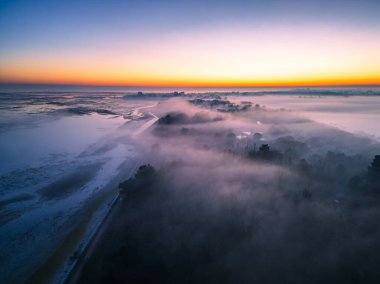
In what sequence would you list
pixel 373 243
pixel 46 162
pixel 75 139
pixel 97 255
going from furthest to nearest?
pixel 75 139, pixel 46 162, pixel 373 243, pixel 97 255

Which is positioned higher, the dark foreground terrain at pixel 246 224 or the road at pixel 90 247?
the road at pixel 90 247

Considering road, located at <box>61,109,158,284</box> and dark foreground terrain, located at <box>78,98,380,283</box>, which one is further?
dark foreground terrain, located at <box>78,98,380,283</box>

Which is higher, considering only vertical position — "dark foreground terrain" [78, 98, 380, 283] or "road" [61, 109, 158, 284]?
"road" [61, 109, 158, 284]

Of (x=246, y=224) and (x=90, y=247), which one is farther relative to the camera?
(x=246, y=224)

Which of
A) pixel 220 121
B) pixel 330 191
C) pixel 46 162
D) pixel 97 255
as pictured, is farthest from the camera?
pixel 220 121

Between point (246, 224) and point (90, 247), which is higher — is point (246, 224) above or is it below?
below

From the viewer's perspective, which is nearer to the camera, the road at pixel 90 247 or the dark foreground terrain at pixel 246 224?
the road at pixel 90 247

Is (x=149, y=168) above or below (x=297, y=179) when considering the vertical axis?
above

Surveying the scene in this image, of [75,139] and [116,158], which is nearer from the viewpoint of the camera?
[116,158]

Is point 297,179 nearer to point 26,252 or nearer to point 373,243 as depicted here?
point 373,243

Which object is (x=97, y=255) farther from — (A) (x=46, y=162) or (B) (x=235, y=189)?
(A) (x=46, y=162)

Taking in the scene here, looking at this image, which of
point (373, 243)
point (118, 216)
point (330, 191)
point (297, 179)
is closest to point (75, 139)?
point (118, 216)
